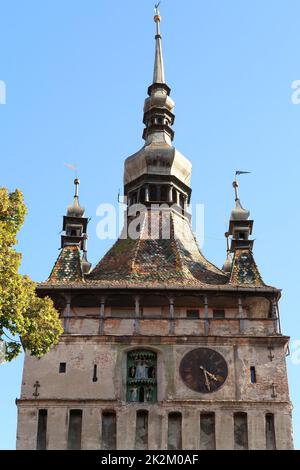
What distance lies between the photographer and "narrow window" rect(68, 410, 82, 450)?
28000mm

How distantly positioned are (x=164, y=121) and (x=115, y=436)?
1753cm

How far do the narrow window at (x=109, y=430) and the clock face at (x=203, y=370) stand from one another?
8.10 feet

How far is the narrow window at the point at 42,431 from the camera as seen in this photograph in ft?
91.2

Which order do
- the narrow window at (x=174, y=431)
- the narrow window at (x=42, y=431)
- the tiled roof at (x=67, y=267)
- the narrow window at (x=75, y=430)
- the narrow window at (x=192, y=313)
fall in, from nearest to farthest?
the narrow window at (x=42, y=431) → the narrow window at (x=75, y=430) → the narrow window at (x=174, y=431) → the narrow window at (x=192, y=313) → the tiled roof at (x=67, y=267)

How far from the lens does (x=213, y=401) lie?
1134 inches

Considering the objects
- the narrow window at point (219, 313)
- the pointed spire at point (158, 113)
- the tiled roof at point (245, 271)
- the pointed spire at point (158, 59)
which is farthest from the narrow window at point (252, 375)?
the pointed spire at point (158, 59)

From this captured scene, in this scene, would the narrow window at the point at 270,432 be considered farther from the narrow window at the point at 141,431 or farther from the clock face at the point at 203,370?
the narrow window at the point at 141,431

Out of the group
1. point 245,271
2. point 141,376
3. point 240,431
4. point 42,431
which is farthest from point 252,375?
point 42,431

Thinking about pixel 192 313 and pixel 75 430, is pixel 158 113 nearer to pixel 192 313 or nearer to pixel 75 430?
pixel 192 313

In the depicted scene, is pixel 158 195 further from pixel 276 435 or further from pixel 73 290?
pixel 276 435

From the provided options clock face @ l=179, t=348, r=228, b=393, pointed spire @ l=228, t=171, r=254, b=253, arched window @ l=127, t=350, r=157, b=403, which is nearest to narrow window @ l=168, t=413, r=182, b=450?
arched window @ l=127, t=350, r=157, b=403

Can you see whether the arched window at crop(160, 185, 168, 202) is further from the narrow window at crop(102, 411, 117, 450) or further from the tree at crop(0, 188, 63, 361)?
the tree at crop(0, 188, 63, 361)

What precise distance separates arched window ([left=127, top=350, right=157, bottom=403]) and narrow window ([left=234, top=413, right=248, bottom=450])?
2.52 metres
